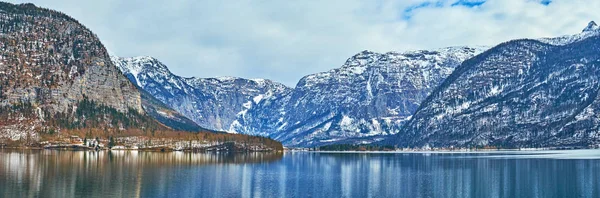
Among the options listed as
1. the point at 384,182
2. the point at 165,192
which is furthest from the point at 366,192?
the point at 165,192

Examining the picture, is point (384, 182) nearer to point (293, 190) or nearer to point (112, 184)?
point (293, 190)

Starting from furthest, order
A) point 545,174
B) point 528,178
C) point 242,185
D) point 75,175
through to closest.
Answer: point 545,174, point 528,178, point 75,175, point 242,185

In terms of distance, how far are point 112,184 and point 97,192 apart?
12275mm

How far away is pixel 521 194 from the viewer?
100812mm

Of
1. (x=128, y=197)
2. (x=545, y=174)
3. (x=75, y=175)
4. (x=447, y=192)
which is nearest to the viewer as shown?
(x=128, y=197)

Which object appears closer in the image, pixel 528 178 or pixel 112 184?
pixel 112 184

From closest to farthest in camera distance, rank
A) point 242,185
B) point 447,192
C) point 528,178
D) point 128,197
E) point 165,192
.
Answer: point 128,197 < point 165,192 < point 447,192 < point 242,185 < point 528,178

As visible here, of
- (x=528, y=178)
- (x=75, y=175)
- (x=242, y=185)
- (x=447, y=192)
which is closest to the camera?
(x=447, y=192)

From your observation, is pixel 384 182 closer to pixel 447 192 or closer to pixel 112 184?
pixel 447 192

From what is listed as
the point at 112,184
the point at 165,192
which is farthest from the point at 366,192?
the point at 112,184

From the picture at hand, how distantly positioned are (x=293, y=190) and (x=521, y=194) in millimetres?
37279

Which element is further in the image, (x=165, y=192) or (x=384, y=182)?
(x=384, y=182)

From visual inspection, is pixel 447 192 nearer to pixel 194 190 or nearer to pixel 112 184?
pixel 194 190

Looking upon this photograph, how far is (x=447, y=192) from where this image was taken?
105062 millimetres
